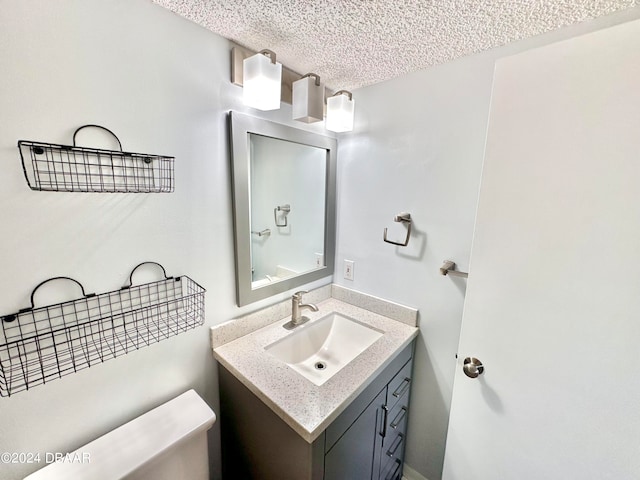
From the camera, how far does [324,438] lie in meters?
0.88

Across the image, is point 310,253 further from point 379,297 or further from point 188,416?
point 188,416

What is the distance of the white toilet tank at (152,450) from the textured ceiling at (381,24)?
1.44 m

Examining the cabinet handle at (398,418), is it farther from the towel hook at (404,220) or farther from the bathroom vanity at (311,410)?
the towel hook at (404,220)

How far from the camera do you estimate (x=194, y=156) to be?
102 centimetres

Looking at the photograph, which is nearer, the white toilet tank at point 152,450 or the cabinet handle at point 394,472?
the white toilet tank at point 152,450

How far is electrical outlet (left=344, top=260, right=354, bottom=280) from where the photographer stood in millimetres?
1651

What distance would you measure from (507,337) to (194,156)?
131cm

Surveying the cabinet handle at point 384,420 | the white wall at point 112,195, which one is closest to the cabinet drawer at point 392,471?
the cabinet handle at point 384,420

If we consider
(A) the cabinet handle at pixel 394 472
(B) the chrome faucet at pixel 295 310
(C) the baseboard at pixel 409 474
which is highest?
(B) the chrome faucet at pixel 295 310

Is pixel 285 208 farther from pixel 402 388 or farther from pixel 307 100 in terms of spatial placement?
pixel 402 388

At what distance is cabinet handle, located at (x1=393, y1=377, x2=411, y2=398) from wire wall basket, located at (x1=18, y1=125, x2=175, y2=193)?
1.37 metres

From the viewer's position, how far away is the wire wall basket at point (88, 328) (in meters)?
0.72

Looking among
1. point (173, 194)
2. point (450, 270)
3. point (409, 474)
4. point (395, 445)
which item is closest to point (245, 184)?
point (173, 194)

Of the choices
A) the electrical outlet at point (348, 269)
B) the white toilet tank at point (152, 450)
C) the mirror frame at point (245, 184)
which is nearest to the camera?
the white toilet tank at point (152, 450)
